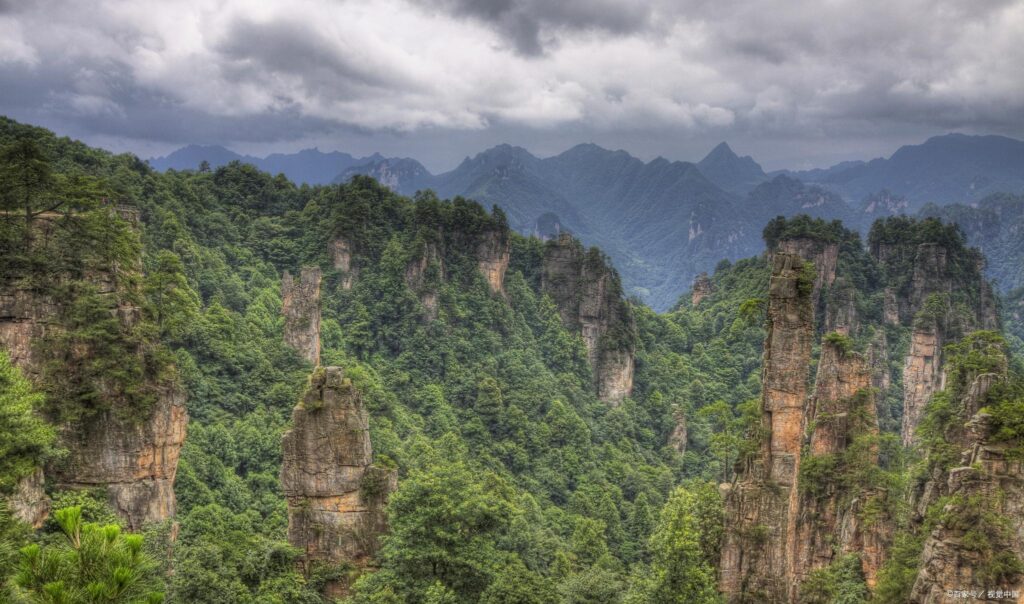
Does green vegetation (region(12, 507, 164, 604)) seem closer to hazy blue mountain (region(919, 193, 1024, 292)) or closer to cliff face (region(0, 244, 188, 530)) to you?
cliff face (region(0, 244, 188, 530))

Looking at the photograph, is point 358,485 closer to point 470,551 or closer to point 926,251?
point 470,551

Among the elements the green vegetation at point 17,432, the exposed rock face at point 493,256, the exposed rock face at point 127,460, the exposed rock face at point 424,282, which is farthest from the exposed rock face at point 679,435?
the green vegetation at point 17,432

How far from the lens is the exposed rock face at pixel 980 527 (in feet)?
58.1

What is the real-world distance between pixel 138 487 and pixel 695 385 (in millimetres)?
70714

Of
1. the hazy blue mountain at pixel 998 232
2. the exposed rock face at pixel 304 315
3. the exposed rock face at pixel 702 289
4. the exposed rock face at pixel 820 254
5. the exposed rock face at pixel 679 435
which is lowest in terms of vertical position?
the exposed rock face at pixel 679 435

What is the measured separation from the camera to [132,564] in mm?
11602

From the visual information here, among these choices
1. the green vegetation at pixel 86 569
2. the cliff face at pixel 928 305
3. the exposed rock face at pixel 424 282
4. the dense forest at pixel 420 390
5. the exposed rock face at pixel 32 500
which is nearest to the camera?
the green vegetation at pixel 86 569

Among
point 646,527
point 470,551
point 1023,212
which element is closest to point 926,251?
point 646,527

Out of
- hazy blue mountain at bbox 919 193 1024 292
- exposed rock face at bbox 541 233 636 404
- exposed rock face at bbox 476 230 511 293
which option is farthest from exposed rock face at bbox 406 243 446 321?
hazy blue mountain at bbox 919 193 1024 292

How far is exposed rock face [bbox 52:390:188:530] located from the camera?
89.2 feet

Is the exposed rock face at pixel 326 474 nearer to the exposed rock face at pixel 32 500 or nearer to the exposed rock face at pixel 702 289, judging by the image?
the exposed rock face at pixel 32 500

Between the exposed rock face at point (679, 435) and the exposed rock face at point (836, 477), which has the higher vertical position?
the exposed rock face at point (836, 477)

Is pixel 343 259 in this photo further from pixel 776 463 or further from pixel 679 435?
pixel 776 463

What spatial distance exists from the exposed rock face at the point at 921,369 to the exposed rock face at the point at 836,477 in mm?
46920
